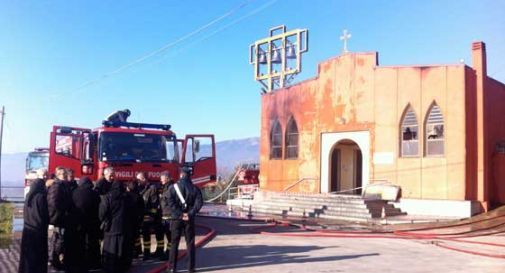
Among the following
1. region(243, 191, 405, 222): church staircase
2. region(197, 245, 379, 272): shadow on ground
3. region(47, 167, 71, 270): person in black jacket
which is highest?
region(47, 167, 71, 270): person in black jacket

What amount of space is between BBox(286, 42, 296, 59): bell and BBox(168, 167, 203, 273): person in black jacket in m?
31.4

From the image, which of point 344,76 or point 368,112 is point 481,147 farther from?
point 344,76

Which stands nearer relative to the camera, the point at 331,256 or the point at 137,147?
the point at 331,256

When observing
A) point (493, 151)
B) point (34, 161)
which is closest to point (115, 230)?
point (493, 151)

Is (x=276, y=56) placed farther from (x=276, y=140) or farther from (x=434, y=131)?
(x=434, y=131)

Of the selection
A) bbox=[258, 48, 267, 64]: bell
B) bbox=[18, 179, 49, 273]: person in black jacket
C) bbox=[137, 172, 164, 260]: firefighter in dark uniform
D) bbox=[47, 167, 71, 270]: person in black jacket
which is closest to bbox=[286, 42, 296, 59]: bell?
bbox=[258, 48, 267, 64]: bell

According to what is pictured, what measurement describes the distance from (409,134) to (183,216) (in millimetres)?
13704

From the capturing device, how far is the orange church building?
1917cm

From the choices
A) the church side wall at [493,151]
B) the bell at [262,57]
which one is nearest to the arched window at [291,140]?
the church side wall at [493,151]

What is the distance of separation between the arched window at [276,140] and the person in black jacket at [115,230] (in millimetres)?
17360

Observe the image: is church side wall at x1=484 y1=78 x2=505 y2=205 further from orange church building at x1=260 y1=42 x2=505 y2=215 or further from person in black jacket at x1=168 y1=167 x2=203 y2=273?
person in black jacket at x1=168 y1=167 x2=203 y2=273

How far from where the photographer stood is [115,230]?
28.1 ft

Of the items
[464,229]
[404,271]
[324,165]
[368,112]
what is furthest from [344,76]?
[404,271]

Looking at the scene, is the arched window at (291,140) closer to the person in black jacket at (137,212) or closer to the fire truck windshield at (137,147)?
the fire truck windshield at (137,147)
